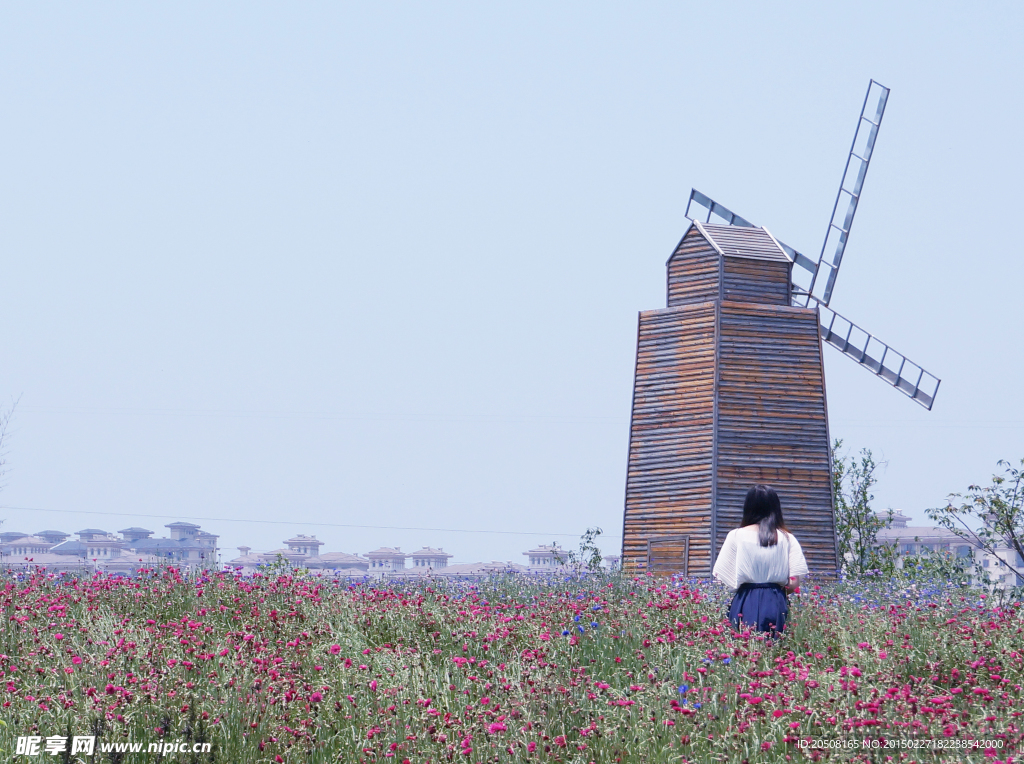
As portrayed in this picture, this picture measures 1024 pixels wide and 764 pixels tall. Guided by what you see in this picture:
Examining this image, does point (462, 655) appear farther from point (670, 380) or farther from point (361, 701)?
point (670, 380)

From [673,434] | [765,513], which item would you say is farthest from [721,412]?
[765,513]

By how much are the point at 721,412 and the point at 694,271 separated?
9.78ft

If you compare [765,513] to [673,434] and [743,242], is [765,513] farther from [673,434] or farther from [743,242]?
[743,242]

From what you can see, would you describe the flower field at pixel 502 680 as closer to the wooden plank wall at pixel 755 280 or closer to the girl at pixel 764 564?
the girl at pixel 764 564

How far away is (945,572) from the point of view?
20.7m

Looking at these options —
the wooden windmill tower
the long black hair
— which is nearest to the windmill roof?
the wooden windmill tower

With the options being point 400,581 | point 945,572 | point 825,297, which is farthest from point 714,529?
point 400,581

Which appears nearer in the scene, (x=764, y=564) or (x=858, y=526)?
(x=764, y=564)

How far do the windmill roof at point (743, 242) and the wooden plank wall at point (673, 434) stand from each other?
1469 mm

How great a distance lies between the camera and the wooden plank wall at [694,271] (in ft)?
71.9

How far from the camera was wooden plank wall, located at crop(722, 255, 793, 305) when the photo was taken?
21.9 m

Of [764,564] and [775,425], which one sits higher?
[775,425]

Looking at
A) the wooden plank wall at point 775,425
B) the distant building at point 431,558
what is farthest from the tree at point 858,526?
the distant building at point 431,558

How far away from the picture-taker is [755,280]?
2212 cm
